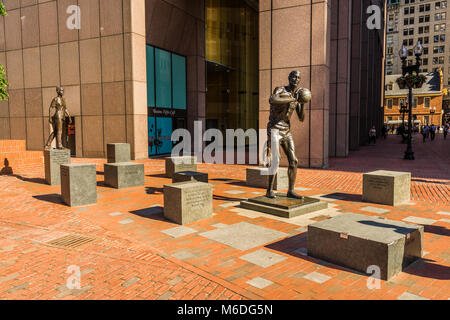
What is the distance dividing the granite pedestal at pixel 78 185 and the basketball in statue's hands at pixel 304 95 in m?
5.97

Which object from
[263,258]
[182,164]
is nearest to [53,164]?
[182,164]

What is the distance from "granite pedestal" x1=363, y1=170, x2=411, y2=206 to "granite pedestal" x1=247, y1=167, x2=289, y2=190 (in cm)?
277

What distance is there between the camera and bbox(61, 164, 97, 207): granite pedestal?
9234mm

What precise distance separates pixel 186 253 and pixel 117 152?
10.8 metres

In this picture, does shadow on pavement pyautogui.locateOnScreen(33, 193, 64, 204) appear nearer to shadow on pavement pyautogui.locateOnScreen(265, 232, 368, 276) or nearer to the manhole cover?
the manhole cover

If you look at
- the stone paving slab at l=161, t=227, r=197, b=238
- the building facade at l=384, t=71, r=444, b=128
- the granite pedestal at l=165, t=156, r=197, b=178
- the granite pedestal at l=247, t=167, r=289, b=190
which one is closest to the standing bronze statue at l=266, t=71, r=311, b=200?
the stone paving slab at l=161, t=227, r=197, b=238

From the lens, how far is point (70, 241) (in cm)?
642

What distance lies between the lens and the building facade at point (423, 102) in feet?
258

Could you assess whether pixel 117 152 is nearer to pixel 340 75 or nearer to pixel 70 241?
pixel 70 241

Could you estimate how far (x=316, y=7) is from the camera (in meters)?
16.4

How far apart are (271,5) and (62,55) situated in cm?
1412

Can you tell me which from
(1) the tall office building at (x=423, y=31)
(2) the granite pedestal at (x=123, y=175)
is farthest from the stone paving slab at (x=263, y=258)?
(1) the tall office building at (x=423, y=31)
